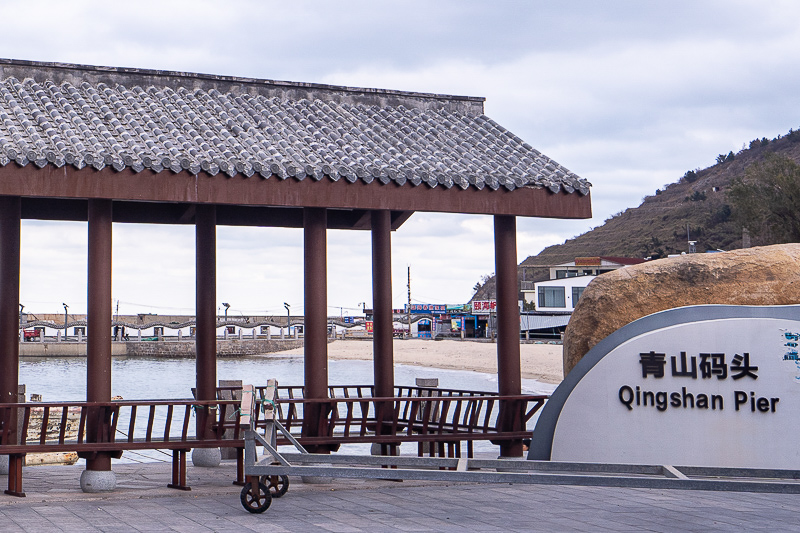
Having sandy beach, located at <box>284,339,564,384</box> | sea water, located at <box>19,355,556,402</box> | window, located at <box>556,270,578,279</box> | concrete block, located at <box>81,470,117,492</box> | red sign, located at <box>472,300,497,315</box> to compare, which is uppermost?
window, located at <box>556,270,578,279</box>

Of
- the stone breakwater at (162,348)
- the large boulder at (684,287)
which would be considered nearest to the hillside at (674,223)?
the stone breakwater at (162,348)

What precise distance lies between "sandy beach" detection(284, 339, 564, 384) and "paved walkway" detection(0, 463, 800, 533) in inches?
1333

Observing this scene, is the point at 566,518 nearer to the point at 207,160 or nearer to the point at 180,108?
the point at 207,160

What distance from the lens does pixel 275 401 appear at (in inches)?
360

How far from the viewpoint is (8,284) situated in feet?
36.8

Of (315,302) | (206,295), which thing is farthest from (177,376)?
(315,302)

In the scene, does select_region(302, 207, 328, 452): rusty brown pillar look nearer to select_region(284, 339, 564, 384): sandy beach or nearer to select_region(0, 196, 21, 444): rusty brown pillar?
select_region(0, 196, 21, 444): rusty brown pillar

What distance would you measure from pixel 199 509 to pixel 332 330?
90412mm

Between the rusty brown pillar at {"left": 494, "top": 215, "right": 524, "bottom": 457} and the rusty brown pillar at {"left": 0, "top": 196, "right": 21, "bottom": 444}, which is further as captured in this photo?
the rusty brown pillar at {"left": 494, "top": 215, "right": 524, "bottom": 457}

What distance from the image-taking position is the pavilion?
9.85 m

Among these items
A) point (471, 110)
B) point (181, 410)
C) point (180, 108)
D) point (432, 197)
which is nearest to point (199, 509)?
point (432, 197)

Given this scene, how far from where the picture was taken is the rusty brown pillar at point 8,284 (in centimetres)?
1119

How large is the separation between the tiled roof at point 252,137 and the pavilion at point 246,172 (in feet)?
0.08

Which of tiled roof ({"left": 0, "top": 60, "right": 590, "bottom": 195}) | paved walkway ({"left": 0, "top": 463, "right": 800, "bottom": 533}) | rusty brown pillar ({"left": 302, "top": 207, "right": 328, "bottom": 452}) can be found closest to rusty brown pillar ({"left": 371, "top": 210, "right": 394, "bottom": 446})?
tiled roof ({"left": 0, "top": 60, "right": 590, "bottom": 195})
